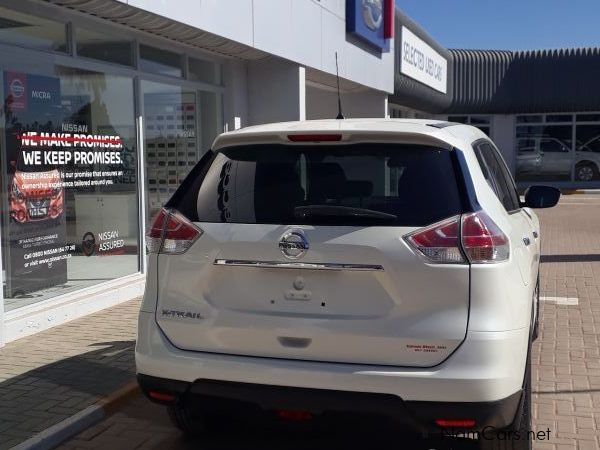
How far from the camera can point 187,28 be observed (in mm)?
7840

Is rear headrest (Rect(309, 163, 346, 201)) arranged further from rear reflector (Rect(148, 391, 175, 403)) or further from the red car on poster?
the red car on poster

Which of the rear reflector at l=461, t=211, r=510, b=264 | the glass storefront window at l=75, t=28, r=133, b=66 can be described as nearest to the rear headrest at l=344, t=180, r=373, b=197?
the rear reflector at l=461, t=211, r=510, b=264

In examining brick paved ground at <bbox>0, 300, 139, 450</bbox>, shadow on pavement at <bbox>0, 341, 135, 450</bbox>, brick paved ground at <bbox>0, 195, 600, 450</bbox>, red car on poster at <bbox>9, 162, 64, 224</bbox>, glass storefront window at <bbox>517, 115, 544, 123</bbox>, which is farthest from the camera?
glass storefront window at <bbox>517, 115, 544, 123</bbox>

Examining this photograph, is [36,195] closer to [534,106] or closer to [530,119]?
[534,106]

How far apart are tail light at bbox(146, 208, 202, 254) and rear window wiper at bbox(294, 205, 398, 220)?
0.51 m

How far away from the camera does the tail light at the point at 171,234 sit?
3529 mm

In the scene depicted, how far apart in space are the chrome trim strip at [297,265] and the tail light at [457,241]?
0.70ft

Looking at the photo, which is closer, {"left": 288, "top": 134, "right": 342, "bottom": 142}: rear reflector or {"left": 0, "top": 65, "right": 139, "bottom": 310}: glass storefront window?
{"left": 288, "top": 134, "right": 342, "bottom": 142}: rear reflector

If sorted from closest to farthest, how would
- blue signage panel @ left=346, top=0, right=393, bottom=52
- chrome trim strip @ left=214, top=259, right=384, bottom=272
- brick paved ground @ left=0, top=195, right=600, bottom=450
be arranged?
chrome trim strip @ left=214, top=259, right=384, bottom=272, brick paved ground @ left=0, top=195, right=600, bottom=450, blue signage panel @ left=346, top=0, right=393, bottom=52

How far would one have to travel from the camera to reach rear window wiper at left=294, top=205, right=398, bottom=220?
3.30m

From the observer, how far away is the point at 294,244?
3318mm

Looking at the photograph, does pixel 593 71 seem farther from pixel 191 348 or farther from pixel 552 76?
Answer: pixel 191 348

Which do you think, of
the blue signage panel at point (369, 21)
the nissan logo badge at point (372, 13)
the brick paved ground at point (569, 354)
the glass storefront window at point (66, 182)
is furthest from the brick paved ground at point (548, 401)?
the nissan logo badge at point (372, 13)

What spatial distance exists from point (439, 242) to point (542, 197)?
7.72ft
